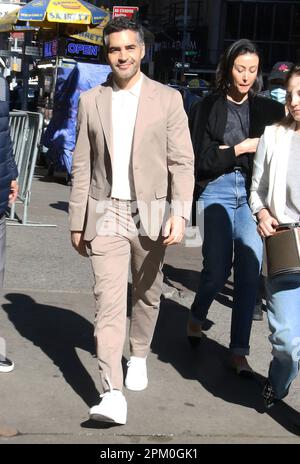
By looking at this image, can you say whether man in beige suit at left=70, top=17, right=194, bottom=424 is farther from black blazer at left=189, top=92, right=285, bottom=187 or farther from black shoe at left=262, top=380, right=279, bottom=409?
black shoe at left=262, top=380, right=279, bottom=409

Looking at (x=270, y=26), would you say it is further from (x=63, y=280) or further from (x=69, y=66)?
(x=63, y=280)

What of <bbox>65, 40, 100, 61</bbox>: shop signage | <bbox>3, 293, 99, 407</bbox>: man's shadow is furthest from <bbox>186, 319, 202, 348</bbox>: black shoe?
<bbox>65, 40, 100, 61</bbox>: shop signage

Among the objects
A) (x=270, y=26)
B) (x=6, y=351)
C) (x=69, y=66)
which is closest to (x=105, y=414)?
(x=6, y=351)

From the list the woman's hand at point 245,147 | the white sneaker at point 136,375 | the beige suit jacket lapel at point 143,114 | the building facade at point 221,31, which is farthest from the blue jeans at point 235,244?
the building facade at point 221,31

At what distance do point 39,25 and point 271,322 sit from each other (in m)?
14.2

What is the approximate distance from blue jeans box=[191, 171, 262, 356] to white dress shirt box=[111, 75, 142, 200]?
2.75ft

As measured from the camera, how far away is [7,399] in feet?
15.0

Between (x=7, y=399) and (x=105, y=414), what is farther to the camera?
(x=7, y=399)

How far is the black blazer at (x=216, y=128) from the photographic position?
203 inches

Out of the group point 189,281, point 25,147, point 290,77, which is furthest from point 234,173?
point 25,147

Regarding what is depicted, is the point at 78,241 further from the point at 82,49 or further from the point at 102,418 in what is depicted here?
the point at 82,49

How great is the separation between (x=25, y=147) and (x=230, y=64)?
17.0ft

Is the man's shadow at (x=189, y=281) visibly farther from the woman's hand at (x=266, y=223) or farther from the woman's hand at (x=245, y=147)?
the woman's hand at (x=266, y=223)

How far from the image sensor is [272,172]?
421 centimetres
